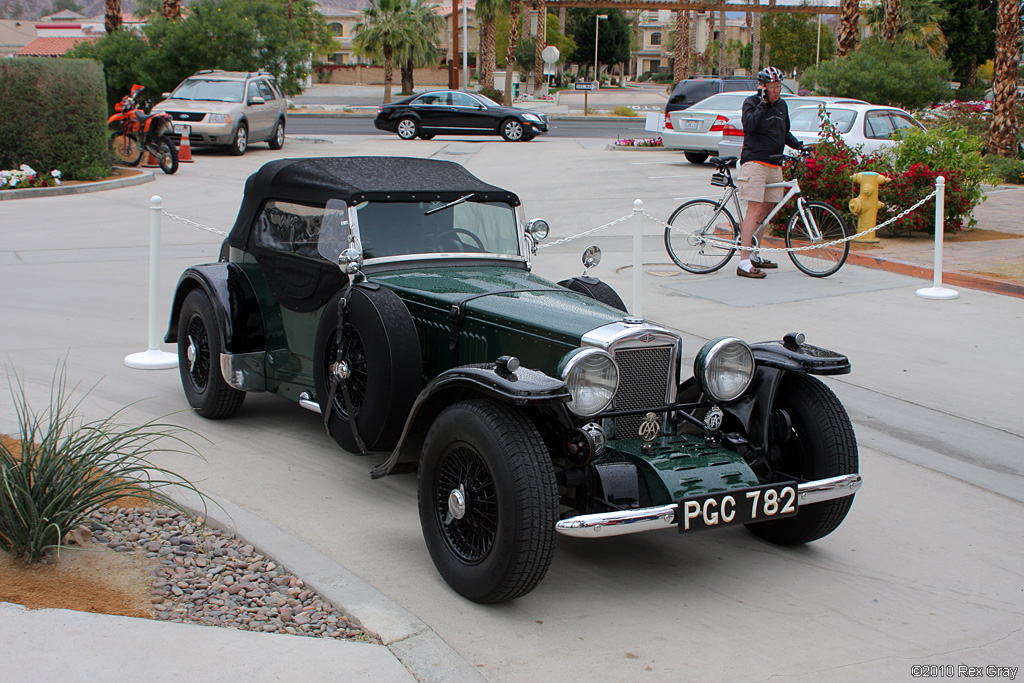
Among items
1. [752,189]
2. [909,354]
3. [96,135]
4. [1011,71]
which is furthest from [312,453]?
[1011,71]

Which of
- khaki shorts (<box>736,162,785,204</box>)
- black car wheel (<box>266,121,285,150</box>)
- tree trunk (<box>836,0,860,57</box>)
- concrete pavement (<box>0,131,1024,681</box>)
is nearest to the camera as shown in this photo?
concrete pavement (<box>0,131,1024,681</box>)

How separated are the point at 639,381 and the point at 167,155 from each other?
16974 mm

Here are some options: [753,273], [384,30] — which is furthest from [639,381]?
[384,30]

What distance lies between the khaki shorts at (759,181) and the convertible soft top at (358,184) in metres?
5.01

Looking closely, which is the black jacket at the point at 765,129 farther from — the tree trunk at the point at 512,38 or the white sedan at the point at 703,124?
the tree trunk at the point at 512,38

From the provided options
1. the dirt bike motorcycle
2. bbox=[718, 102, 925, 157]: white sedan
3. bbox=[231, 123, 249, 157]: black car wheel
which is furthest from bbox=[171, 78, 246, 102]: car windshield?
bbox=[718, 102, 925, 157]: white sedan

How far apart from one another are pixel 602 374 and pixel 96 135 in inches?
636

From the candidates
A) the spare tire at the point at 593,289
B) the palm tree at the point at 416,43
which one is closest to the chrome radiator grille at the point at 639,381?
the spare tire at the point at 593,289

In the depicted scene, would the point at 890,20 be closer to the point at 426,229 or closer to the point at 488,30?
the point at 488,30

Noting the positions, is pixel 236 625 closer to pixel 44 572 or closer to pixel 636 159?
pixel 44 572

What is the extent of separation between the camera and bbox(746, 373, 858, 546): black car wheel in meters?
4.47

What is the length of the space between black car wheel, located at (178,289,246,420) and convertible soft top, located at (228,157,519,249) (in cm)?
49

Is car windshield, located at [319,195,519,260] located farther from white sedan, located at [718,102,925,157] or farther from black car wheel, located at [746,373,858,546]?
white sedan, located at [718,102,925,157]

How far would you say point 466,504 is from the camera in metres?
4.12
